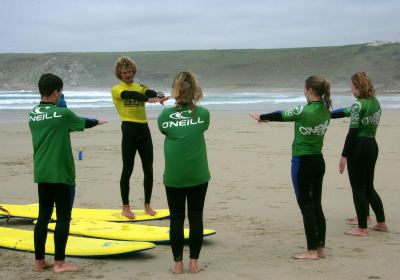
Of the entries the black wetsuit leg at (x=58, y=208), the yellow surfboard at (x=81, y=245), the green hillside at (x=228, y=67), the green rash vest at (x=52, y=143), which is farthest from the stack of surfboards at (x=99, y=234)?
the green hillside at (x=228, y=67)

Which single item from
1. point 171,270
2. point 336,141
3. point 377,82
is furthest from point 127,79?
point 377,82

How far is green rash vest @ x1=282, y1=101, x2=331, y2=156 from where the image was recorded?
5.08 m

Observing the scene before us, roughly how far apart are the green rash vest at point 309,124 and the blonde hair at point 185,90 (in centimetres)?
84

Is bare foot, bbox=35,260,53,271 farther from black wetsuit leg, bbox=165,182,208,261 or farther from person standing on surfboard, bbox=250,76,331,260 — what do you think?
person standing on surfboard, bbox=250,76,331,260

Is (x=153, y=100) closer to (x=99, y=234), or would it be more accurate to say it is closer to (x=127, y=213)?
(x=99, y=234)

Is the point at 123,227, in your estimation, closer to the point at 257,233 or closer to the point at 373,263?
the point at 257,233

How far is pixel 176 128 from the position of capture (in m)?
4.65

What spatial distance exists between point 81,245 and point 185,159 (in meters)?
1.45

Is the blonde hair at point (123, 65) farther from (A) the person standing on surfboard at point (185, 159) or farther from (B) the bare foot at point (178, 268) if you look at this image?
(B) the bare foot at point (178, 268)

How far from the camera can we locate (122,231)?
599 cm

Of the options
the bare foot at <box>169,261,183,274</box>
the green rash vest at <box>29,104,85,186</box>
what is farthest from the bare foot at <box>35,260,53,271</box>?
the bare foot at <box>169,261,183,274</box>

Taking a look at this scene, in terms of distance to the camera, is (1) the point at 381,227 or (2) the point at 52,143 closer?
(2) the point at 52,143

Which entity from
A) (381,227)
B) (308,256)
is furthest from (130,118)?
(381,227)

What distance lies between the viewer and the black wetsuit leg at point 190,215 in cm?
470
